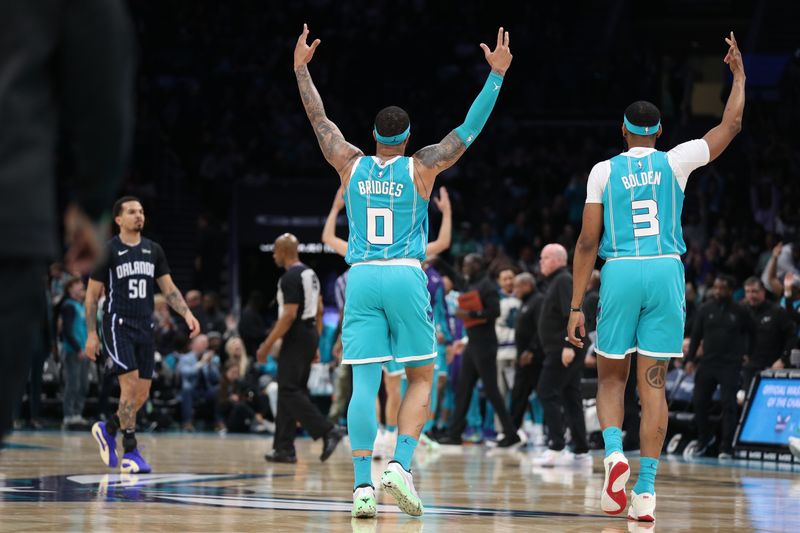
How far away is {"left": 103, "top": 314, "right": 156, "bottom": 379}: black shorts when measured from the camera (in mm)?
9867

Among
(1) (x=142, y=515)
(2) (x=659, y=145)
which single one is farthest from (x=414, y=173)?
(2) (x=659, y=145)

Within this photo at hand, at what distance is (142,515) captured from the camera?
679 centimetres

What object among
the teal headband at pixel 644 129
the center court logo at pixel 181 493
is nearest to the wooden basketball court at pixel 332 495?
the center court logo at pixel 181 493

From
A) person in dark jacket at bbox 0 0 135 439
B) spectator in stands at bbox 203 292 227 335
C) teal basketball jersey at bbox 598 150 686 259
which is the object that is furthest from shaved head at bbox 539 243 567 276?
person in dark jacket at bbox 0 0 135 439

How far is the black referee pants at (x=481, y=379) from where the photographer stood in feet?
49.4

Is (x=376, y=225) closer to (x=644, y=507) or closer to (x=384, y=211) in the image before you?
(x=384, y=211)

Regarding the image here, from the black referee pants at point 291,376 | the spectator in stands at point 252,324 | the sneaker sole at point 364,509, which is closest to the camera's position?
the sneaker sole at point 364,509

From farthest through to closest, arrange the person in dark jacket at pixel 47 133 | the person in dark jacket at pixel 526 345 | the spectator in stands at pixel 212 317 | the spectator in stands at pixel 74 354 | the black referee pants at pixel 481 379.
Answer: the spectator in stands at pixel 212 317 → the spectator in stands at pixel 74 354 → the black referee pants at pixel 481 379 → the person in dark jacket at pixel 526 345 → the person in dark jacket at pixel 47 133

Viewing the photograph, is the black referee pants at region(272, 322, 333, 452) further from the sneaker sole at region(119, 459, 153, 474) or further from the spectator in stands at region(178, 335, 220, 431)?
the spectator in stands at region(178, 335, 220, 431)

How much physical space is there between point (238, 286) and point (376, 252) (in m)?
18.2

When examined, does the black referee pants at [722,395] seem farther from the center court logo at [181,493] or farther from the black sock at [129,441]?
the black sock at [129,441]

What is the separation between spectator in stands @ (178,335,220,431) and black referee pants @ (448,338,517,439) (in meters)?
4.90

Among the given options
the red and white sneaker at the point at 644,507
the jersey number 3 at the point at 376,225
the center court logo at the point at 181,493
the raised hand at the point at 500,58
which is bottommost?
the center court logo at the point at 181,493

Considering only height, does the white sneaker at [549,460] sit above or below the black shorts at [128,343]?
below
